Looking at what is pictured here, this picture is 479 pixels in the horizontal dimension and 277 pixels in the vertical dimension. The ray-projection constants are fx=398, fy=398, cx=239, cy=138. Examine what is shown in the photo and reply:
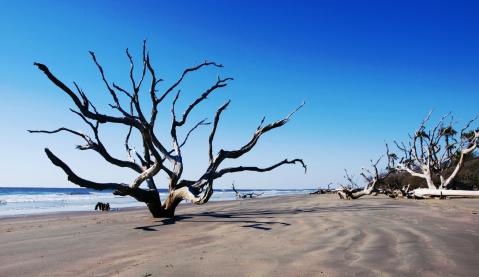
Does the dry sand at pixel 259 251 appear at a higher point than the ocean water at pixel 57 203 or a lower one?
lower

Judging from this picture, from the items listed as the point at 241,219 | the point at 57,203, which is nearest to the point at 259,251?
the point at 241,219

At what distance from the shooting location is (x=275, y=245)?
4.73 m

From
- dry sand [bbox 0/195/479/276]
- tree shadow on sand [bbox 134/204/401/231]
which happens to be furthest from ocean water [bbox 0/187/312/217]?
dry sand [bbox 0/195/479/276]

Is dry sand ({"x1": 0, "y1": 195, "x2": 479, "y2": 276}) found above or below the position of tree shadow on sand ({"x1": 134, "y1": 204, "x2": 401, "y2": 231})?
below

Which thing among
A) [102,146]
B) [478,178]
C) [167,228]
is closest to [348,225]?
[167,228]

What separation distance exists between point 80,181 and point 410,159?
23.4 m

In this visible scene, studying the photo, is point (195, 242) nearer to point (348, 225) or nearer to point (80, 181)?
point (348, 225)

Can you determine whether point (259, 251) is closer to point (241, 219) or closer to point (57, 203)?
point (241, 219)

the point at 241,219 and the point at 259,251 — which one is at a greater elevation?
the point at 241,219

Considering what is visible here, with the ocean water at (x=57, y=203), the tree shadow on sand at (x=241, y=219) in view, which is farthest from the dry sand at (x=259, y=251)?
the ocean water at (x=57, y=203)

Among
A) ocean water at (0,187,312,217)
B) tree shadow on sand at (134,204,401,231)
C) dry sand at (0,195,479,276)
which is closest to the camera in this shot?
dry sand at (0,195,479,276)

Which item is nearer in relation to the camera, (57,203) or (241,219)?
(241,219)

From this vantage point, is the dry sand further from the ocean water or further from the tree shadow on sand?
the ocean water

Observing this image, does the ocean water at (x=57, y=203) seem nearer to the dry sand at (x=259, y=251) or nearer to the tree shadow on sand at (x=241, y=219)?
the tree shadow on sand at (x=241, y=219)
